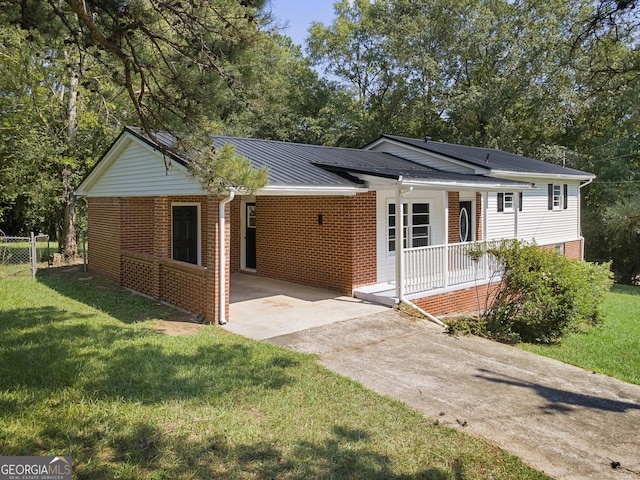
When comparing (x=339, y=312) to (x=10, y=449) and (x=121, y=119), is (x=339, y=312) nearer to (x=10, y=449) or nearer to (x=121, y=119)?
(x=10, y=449)

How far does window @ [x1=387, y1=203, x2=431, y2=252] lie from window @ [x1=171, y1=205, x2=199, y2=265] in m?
5.58

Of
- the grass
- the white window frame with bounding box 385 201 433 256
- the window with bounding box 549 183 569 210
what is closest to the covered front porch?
the white window frame with bounding box 385 201 433 256

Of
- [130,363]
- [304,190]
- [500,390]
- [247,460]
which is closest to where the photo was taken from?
[247,460]

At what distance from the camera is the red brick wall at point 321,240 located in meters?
11.0

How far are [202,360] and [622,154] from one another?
2477 centimetres

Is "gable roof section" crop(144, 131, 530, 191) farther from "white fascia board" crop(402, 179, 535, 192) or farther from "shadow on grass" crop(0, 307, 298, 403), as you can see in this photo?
"shadow on grass" crop(0, 307, 298, 403)

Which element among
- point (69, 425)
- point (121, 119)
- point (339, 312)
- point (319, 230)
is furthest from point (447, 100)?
point (69, 425)

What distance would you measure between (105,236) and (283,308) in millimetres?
6793

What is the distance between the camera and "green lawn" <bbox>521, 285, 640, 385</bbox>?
26.0ft

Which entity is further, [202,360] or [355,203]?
[355,203]

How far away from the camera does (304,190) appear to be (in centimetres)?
930

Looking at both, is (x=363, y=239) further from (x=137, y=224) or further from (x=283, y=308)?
(x=137, y=224)

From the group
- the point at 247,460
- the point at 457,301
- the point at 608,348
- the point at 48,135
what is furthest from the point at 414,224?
the point at 48,135

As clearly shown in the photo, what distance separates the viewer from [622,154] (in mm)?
23891
